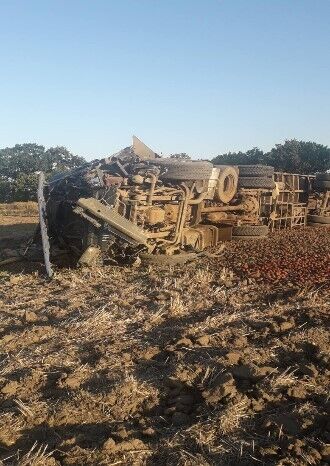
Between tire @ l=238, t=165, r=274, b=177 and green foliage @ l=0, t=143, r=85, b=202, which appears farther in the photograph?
green foliage @ l=0, t=143, r=85, b=202

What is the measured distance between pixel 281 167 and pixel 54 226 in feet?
123

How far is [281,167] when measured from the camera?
44.2 metres

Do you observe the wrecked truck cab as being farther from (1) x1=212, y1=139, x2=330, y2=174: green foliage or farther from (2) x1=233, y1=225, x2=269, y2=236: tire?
(1) x1=212, y1=139, x2=330, y2=174: green foliage

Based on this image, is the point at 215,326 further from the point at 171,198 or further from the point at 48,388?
the point at 171,198

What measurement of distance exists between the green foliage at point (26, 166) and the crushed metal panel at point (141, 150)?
20.7 meters

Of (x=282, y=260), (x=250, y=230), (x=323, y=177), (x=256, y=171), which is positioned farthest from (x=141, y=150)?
(x=323, y=177)

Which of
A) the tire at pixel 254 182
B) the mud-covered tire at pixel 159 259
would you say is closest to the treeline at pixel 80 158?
the tire at pixel 254 182

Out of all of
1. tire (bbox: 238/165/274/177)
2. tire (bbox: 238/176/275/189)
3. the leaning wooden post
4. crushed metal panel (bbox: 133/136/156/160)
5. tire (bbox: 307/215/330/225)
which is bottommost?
tire (bbox: 307/215/330/225)

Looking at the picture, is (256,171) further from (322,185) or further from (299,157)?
(299,157)

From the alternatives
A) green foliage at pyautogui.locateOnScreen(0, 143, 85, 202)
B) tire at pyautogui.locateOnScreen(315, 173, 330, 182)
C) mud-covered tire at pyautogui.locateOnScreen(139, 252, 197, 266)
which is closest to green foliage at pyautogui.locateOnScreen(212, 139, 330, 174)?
green foliage at pyautogui.locateOnScreen(0, 143, 85, 202)

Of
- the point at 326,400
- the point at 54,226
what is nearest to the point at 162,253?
the point at 54,226

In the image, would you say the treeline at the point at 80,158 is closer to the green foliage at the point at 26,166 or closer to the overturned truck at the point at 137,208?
the green foliage at the point at 26,166

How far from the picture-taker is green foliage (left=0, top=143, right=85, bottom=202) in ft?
108

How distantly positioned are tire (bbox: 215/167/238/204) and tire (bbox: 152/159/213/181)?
1.84 m
